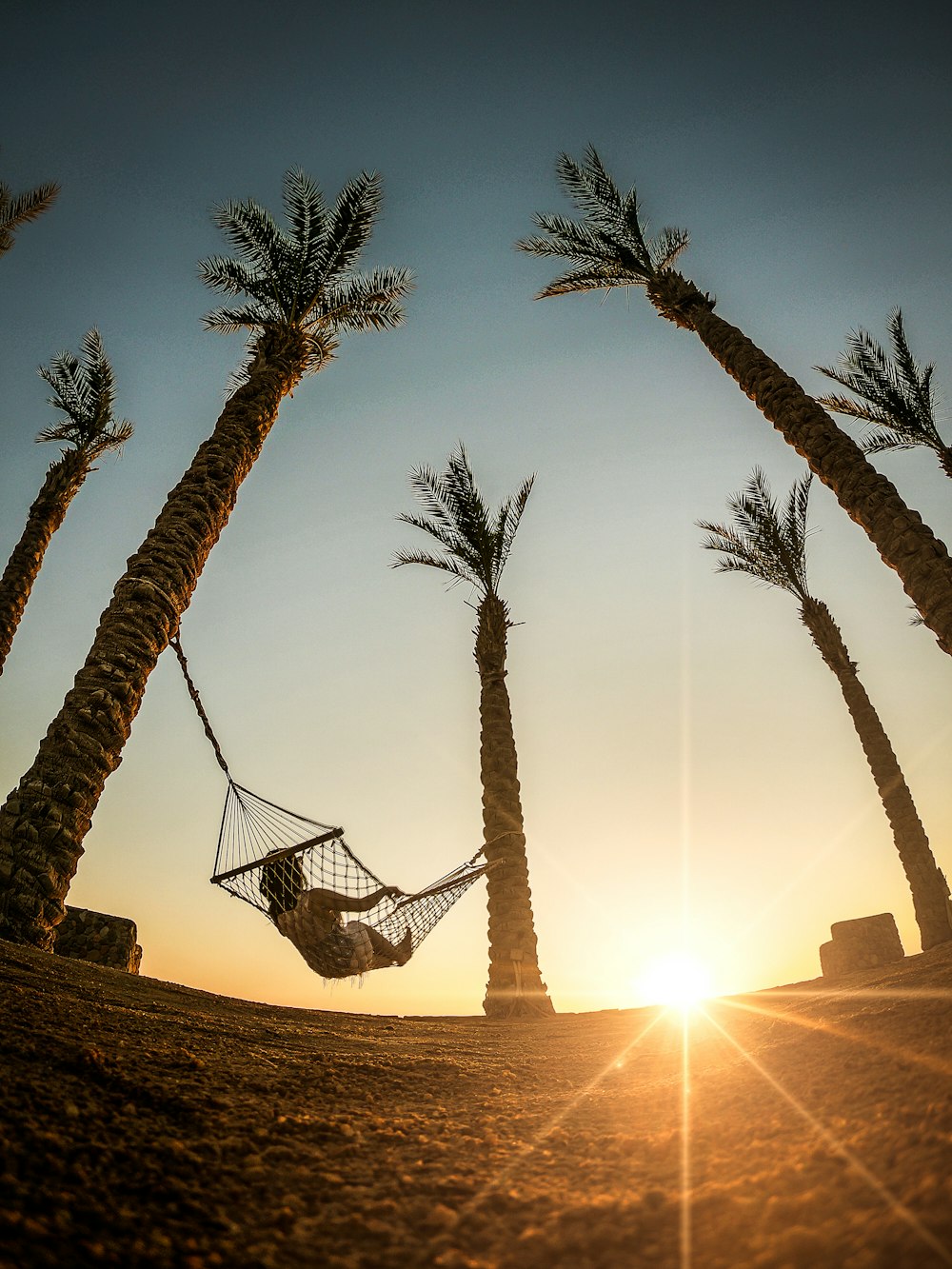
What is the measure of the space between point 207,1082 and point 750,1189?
5.61 feet

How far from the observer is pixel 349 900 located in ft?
17.7

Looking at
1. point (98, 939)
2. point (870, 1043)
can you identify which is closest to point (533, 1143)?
point (870, 1043)

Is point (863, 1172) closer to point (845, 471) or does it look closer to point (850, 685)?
point (845, 471)

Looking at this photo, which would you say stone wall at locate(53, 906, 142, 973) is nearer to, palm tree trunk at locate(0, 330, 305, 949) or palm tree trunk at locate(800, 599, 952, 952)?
palm tree trunk at locate(0, 330, 305, 949)

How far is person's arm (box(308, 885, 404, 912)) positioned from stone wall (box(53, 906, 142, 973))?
111 inches

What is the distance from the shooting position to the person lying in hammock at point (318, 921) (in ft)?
16.5

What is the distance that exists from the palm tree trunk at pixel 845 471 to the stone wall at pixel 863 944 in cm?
560

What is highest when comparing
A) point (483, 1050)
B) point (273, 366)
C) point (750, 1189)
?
point (273, 366)

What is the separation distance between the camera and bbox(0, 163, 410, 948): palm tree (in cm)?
443

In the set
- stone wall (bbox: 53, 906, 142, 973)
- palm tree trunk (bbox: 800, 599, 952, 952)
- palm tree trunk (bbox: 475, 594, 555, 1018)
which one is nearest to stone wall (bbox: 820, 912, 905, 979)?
palm tree trunk (bbox: 800, 599, 952, 952)

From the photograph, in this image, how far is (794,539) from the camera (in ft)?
38.2

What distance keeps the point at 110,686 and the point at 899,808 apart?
1001 cm

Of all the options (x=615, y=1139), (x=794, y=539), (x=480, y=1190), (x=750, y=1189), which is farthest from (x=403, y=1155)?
(x=794, y=539)

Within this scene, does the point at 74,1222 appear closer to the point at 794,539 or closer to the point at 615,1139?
the point at 615,1139
